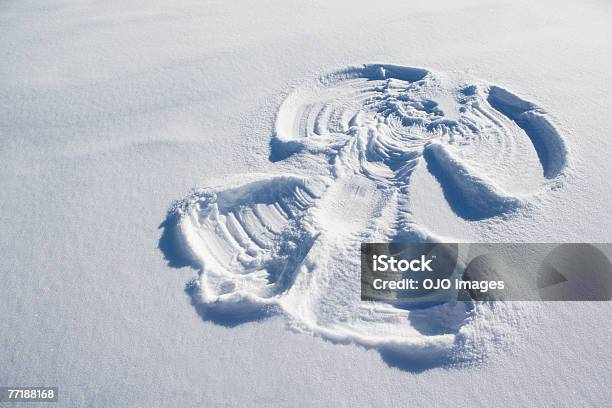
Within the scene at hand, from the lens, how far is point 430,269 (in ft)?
4.77

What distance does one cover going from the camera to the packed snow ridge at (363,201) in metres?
1.34

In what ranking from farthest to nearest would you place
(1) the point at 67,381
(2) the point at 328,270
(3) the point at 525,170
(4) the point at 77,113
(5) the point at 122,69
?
(5) the point at 122,69 → (4) the point at 77,113 → (3) the point at 525,170 → (2) the point at 328,270 → (1) the point at 67,381

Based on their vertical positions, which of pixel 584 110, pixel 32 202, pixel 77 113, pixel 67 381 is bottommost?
pixel 67 381

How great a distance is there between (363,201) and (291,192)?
0.28 meters

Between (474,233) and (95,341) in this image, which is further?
(474,233)

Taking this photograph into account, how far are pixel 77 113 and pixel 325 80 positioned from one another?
1209 mm

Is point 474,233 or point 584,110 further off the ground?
point 584,110

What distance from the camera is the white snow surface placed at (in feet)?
4.08

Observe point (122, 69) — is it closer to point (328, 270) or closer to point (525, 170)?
point (328, 270)

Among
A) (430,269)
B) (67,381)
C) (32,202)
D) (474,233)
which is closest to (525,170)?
(474,233)

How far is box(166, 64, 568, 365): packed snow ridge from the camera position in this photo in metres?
1.34

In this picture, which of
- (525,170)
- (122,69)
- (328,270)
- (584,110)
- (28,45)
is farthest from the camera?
(28,45)

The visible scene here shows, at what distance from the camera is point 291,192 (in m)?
1.71

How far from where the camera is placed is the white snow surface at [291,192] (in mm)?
1243
